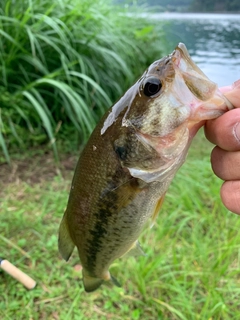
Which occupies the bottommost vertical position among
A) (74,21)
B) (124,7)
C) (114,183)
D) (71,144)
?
(71,144)

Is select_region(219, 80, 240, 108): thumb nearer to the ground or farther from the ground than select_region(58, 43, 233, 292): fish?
farther from the ground

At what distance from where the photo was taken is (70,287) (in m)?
2.42

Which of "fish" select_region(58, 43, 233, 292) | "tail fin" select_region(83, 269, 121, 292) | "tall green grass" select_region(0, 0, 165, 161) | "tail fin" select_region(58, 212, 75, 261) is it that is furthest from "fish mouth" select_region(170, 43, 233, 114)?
"tall green grass" select_region(0, 0, 165, 161)

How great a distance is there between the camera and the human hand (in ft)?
3.65

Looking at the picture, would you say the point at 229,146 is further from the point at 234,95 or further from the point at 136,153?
the point at 136,153

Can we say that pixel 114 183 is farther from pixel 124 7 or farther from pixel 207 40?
pixel 207 40

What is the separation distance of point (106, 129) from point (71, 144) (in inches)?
112

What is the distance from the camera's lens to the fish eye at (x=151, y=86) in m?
1.13

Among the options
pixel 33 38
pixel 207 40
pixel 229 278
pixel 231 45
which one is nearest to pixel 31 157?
pixel 33 38

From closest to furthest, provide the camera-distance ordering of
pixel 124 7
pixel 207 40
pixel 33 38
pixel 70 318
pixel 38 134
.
→ pixel 70 318, pixel 33 38, pixel 38 134, pixel 124 7, pixel 207 40

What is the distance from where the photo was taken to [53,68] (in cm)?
425

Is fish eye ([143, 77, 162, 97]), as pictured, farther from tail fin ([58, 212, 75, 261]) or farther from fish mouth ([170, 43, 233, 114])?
tail fin ([58, 212, 75, 261])

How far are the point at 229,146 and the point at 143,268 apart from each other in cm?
150

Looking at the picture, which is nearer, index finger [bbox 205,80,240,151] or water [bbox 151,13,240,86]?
index finger [bbox 205,80,240,151]
